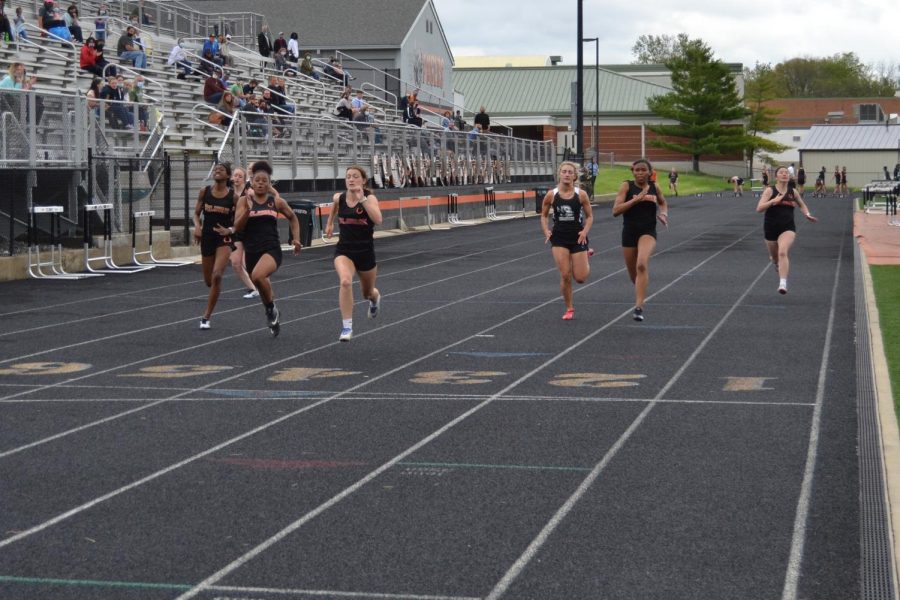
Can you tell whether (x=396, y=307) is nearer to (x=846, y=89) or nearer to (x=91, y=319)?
(x=91, y=319)

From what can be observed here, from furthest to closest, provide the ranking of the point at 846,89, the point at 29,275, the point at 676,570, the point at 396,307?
the point at 846,89, the point at 29,275, the point at 396,307, the point at 676,570

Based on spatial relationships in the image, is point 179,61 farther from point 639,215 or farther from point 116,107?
point 639,215

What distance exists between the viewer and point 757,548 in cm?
650

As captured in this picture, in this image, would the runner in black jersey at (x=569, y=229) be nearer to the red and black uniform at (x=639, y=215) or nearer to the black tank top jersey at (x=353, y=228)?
the red and black uniform at (x=639, y=215)

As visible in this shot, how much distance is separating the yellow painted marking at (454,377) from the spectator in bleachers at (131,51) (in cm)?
2360

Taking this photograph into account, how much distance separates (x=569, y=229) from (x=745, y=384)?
18.3ft

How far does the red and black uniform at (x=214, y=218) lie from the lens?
1579 centimetres

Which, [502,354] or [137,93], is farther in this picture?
[137,93]

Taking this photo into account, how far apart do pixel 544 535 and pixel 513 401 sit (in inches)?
160

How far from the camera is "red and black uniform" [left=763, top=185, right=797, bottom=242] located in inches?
766

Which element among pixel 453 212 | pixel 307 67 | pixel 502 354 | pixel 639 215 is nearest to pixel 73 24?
pixel 307 67

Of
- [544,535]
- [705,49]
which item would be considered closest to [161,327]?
[544,535]

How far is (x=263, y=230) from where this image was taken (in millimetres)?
15195

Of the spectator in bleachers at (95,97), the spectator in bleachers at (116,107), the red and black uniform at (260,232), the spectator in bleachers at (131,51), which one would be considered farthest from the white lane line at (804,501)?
the spectator in bleachers at (131,51)
